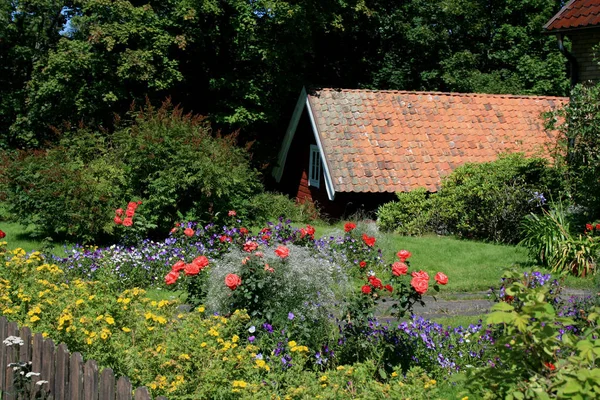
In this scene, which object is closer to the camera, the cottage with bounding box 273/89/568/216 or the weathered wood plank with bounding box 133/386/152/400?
the weathered wood plank with bounding box 133/386/152/400

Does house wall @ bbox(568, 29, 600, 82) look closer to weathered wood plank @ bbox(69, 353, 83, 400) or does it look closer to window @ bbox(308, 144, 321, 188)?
window @ bbox(308, 144, 321, 188)

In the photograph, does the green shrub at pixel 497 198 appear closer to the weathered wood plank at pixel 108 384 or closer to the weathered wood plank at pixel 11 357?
the weathered wood plank at pixel 11 357

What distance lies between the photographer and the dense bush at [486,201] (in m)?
15.7

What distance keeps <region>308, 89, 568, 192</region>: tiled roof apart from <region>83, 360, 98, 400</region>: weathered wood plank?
14.2 metres

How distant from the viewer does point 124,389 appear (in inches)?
169

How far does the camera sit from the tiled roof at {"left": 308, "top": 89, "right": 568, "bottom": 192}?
19.2 metres

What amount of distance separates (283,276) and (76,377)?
105 inches

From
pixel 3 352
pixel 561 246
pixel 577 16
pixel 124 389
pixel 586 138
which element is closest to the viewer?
pixel 124 389

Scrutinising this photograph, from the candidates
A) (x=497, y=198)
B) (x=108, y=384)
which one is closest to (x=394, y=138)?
(x=497, y=198)

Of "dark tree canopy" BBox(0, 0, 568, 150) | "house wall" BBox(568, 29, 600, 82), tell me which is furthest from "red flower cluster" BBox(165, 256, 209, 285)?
"dark tree canopy" BBox(0, 0, 568, 150)

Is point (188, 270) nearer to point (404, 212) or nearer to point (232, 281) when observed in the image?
point (232, 281)

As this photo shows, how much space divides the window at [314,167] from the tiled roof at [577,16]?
28.0 feet

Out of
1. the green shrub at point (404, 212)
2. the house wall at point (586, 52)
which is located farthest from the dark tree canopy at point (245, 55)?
the house wall at point (586, 52)

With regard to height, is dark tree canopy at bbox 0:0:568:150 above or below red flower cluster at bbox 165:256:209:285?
above
